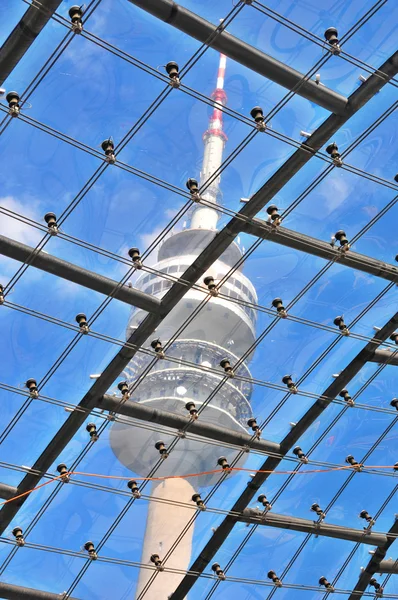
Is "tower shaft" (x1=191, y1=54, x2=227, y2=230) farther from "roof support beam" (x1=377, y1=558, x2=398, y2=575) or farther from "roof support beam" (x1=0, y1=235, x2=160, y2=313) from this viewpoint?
"roof support beam" (x1=377, y1=558, x2=398, y2=575)

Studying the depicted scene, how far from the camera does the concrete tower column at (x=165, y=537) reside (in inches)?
1239

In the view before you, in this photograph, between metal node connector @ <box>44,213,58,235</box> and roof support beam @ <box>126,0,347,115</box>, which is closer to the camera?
roof support beam @ <box>126,0,347,115</box>

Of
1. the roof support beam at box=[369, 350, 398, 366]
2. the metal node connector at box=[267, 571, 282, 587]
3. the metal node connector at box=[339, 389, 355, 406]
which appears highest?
the roof support beam at box=[369, 350, 398, 366]

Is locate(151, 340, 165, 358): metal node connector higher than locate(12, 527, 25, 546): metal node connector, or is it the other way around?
locate(151, 340, 165, 358): metal node connector

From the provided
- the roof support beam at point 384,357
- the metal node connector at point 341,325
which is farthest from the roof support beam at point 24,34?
the roof support beam at point 384,357

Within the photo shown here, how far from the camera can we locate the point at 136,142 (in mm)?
25469

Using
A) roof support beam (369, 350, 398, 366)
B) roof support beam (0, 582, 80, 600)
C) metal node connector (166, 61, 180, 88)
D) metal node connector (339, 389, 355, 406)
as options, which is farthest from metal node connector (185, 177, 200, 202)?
roof support beam (0, 582, 80, 600)

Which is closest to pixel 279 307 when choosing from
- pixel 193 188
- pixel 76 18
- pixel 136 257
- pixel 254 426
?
pixel 254 426

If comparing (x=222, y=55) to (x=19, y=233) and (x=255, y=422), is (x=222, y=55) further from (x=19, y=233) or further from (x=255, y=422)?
(x=255, y=422)

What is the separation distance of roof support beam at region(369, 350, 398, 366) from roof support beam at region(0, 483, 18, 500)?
10720 millimetres

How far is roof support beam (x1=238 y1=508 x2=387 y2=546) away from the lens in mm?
31828

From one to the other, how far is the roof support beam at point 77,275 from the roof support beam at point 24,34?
167 inches

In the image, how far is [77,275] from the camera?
1024 inches

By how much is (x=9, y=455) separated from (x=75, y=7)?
12.6 metres
